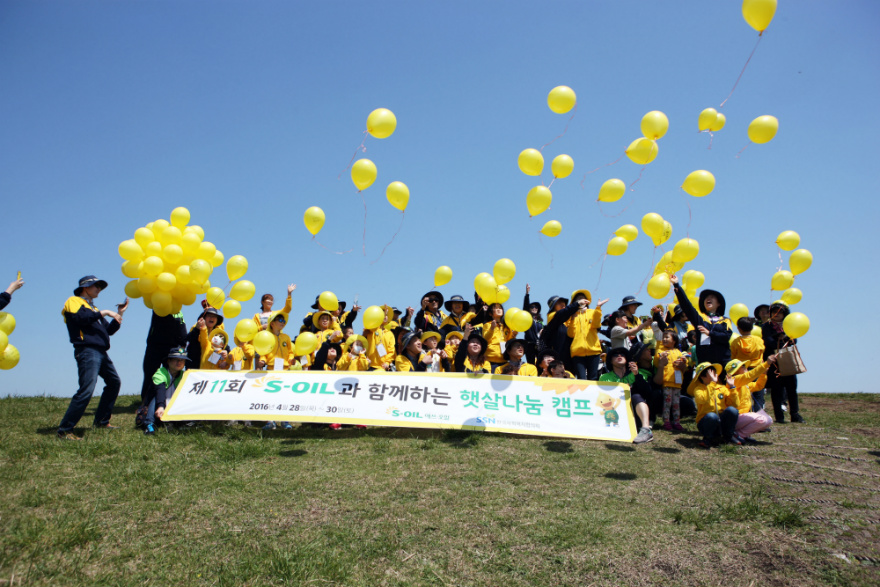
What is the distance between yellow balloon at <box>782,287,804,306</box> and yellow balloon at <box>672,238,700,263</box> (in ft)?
7.59

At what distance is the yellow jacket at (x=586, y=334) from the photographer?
794 centimetres

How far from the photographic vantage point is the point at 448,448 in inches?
237

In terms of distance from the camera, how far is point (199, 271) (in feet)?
24.8

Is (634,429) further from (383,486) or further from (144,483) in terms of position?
(144,483)

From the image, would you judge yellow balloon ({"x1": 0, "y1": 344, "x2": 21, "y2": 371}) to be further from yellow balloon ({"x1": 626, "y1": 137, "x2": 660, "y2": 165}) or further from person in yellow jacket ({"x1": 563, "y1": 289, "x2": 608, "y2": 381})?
yellow balloon ({"x1": 626, "y1": 137, "x2": 660, "y2": 165})

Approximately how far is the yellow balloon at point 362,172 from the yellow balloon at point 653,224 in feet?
15.1

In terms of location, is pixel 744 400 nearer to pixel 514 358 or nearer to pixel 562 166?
pixel 514 358

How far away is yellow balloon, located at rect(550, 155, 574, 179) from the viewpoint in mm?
8539

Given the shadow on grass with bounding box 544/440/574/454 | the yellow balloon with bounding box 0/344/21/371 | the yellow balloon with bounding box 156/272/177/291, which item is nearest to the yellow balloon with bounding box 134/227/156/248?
the yellow balloon with bounding box 156/272/177/291

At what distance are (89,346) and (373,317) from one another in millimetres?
3818

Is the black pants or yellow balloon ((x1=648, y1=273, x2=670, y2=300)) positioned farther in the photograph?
the black pants

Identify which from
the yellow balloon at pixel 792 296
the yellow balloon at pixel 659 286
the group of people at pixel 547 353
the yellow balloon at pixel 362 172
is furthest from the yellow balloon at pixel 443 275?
the yellow balloon at pixel 792 296

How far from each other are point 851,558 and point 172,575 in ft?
15.4

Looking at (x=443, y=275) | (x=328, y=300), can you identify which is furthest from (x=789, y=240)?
(x=328, y=300)
